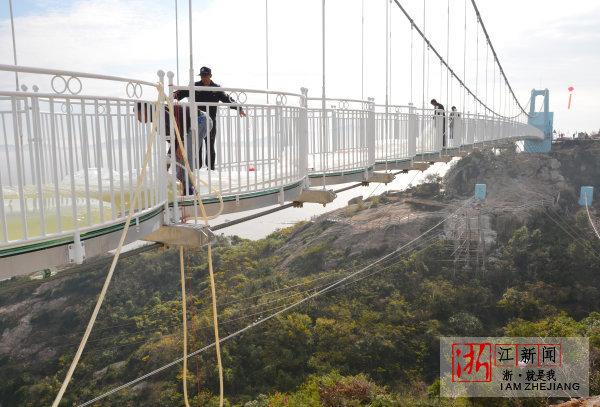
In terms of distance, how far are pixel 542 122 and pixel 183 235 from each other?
191ft

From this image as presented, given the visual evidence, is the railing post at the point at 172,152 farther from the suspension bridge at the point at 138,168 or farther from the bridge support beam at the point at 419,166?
the bridge support beam at the point at 419,166

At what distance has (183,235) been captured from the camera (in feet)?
12.4

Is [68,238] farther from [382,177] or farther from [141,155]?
[382,177]

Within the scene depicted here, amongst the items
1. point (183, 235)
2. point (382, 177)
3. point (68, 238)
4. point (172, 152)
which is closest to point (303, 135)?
point (172, 152)

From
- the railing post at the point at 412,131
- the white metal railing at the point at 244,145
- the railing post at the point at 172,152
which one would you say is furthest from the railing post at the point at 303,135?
the railing post at the point at 412,131

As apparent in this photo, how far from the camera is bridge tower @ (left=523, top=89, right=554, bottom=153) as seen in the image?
5291cm

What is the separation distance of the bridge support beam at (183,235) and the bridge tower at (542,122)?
2141 inches

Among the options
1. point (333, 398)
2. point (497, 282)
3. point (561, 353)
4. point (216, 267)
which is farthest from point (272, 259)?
point (561, 353)

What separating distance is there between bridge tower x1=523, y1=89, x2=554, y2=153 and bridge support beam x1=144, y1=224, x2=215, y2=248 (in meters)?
54.4

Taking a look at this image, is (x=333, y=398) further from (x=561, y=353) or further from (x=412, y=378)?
(x=561, y=353)

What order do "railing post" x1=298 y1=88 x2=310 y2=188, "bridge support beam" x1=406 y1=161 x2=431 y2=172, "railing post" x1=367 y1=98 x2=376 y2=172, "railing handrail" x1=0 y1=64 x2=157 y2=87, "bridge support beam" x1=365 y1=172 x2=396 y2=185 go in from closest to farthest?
"railing handrail" x1=0 y1=64 x2=157 y2=87
"railing post" x1=298 y1=88 x2=310 y2=188
"railing post" x1=367 y1=98 x2=376 y2=172
"bridge support beam" x1=365 y1=172 x2=396 y2=185
"bridge support beam" x1=406 y1=161 x2=431 y2=172

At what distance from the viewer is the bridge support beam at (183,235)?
3.67 metres

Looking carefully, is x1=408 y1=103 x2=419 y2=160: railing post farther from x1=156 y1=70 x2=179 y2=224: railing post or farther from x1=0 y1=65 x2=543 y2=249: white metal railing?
x1=156 y1=70 x2=179 y2=224: railing post

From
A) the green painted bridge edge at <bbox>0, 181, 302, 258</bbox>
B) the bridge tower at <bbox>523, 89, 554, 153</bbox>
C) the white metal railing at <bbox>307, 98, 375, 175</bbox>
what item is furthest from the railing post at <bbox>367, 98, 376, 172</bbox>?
the bridge tower at <bbox>523, 89, 554, 153</bbox>
